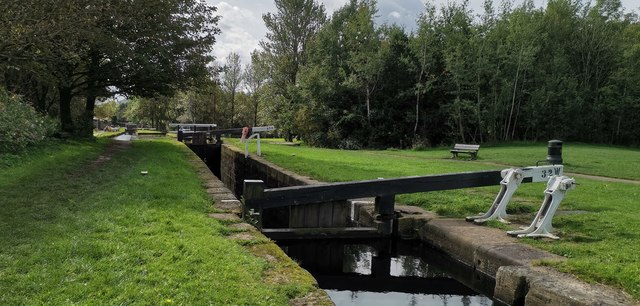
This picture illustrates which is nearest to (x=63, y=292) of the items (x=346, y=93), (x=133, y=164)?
(x=133, y=164)

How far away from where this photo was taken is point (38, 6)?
35.1 feet

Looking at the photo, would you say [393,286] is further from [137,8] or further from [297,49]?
[297,49]

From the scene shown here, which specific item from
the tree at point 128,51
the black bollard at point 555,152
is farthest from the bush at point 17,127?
the black bollard at point 555,152

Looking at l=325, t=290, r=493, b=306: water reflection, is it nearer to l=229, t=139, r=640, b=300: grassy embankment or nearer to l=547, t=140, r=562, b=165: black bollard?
Result: l=229, t=139, r=640, b=300: grassy embankment

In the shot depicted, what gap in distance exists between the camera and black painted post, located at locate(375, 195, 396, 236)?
24.7 feet

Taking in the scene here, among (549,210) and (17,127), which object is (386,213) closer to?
(549,210)

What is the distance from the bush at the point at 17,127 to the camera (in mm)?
11359

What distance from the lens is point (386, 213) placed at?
298 inches

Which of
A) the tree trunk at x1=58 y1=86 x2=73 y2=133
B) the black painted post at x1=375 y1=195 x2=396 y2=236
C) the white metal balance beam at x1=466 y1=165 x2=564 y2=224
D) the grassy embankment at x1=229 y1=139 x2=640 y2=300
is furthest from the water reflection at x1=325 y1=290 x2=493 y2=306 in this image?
the tree trunk at x1=58 y1=86 x2=73 y2=133

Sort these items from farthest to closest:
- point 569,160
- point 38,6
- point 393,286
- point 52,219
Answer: point 569,160
point 38,6
point 393,286
point 52,219

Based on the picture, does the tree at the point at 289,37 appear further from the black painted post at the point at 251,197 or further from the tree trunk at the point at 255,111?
the black painted post at the point at 251,197

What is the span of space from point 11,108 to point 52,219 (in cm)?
994

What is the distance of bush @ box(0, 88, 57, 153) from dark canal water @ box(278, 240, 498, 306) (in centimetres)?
831

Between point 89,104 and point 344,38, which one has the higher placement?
point 344,38
